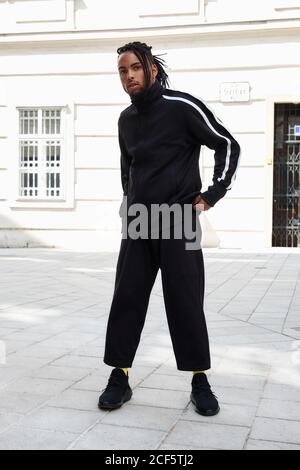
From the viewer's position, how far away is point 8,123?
13.7m

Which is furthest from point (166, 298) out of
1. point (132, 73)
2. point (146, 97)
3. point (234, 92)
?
point (234, 92)

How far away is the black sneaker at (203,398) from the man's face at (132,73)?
146 centimetres

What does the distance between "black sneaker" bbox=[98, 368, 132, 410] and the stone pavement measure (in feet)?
0.17

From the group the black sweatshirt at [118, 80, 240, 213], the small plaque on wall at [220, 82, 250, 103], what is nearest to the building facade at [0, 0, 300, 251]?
the small plaque on wall at [220, 82, 250, 103]

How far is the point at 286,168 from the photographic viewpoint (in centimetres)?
1276

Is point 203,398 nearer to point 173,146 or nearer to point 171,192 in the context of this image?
point 171,192

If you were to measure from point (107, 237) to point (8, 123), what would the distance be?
336 cm

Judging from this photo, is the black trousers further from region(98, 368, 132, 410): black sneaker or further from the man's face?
the man's face

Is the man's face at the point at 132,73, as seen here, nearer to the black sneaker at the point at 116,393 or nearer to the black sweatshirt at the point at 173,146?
the black sweatshirt at the point at 173,146

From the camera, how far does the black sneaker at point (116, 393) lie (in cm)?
299

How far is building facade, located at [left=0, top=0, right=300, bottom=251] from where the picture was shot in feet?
41.0

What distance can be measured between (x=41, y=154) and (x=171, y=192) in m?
11.2

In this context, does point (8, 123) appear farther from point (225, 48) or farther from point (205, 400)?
point (205, 400)
